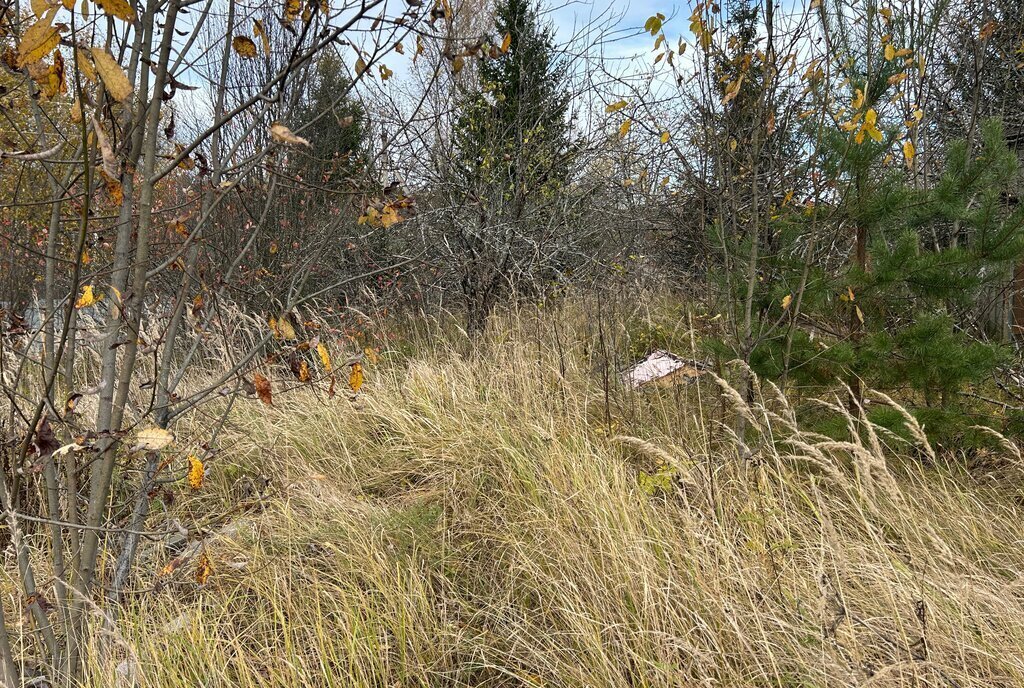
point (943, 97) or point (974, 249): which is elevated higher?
point (943, 97)

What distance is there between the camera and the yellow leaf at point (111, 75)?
1.14 metres

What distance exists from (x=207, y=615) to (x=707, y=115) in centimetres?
301

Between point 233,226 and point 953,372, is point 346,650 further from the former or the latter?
point 233,226

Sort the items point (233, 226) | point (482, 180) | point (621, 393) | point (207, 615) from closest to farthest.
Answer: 1. point (207, 615)
2. point (621, 393)
3. point (482, 180)
4. point (233, 226)

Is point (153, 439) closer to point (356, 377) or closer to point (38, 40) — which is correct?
point (356, 377)

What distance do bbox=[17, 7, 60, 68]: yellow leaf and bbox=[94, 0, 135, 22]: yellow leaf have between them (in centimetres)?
8

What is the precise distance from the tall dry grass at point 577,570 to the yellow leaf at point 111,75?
1299 millimetres

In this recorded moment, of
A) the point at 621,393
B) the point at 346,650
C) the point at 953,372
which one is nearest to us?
the point at 346,650

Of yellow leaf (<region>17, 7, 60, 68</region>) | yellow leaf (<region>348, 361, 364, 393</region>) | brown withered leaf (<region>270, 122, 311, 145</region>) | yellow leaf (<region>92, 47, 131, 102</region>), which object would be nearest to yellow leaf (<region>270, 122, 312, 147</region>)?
brown withered leaf (<region>270, 122, 311, 145</region>)

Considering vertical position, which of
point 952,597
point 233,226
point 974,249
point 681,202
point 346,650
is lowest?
point 952,597

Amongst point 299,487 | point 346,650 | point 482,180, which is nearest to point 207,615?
point 346,650

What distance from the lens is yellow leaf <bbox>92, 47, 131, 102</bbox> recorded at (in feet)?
3.74

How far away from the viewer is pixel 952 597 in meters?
1.95

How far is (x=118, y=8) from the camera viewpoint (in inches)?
47.6
